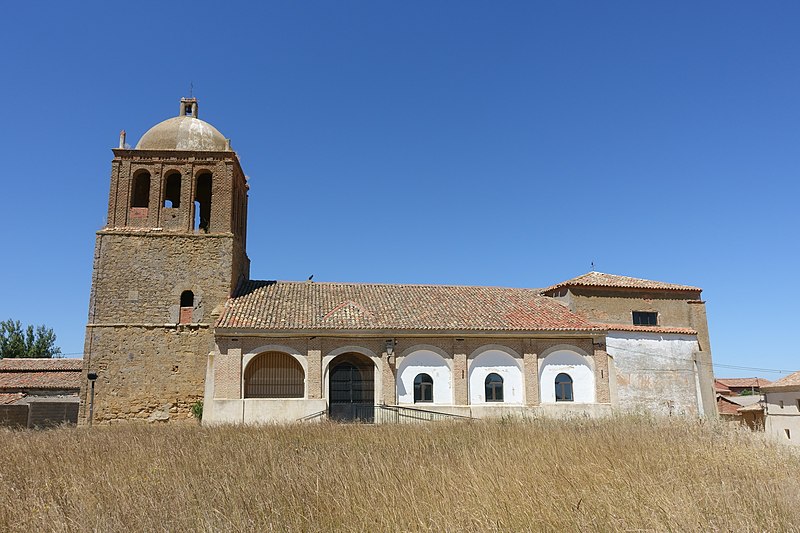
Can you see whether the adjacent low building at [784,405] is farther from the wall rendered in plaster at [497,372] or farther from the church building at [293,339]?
the wall rendered in plaster at [497,372]

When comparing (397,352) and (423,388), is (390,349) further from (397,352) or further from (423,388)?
(423,388)

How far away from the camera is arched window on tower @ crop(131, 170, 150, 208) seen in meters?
24.7

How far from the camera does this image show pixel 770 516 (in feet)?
17.0

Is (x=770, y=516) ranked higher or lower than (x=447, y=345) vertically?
lower

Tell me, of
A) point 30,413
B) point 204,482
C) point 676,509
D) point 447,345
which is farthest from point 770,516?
point 30,413

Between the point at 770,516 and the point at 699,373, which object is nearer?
the point at 770,516

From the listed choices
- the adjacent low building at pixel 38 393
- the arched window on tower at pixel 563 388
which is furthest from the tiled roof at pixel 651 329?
the adjacent low building at pixel 38 393

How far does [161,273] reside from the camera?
2308 centimetres

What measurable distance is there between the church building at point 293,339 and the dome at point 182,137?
0.06m

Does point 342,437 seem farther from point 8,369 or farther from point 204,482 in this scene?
point 8,369

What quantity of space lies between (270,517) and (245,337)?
55.4 feet

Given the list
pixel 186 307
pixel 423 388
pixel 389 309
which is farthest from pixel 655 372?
pixel 186 307

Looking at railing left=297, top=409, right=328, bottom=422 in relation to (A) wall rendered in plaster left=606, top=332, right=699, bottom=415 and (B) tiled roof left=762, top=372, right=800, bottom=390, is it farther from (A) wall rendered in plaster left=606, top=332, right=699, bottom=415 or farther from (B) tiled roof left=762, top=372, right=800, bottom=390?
(B) tiled roof left=762, top=372, right=800, bottom=390

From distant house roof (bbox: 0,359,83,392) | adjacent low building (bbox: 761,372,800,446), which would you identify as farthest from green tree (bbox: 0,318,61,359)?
adjacent low building (bbox: 761,372,800,446)
